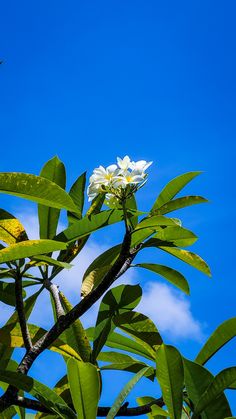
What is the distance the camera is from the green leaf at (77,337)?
5.68 ft

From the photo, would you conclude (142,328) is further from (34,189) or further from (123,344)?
(34,189)

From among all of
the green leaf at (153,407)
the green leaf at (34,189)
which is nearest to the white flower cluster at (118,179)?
the green leaf at (34,189)

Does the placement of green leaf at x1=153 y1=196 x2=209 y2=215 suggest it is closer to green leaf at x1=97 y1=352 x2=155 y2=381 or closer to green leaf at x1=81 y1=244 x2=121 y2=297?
green leaf at x1=81 y1=244 x2=121 y2=297

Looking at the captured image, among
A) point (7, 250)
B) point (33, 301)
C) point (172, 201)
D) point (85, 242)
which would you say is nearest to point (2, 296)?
point (33, 301)

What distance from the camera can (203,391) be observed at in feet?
5.00

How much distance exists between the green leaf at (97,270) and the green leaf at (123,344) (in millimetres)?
190

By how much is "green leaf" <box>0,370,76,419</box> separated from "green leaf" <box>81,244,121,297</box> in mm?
284

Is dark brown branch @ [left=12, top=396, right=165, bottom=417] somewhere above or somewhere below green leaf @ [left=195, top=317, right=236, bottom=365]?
below

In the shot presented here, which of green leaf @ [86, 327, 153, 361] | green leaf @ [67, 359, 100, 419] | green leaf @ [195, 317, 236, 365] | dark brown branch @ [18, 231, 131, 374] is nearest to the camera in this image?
green leaf @ [67, 359, 100, 419]

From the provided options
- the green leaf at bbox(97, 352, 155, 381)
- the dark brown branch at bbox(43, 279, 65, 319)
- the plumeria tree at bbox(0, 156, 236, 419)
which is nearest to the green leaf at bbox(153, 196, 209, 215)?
the plumeria tree at bbox(0, 156, 236, 419)

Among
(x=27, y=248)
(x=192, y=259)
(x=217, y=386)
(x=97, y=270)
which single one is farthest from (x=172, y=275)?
(x=27, y=248)

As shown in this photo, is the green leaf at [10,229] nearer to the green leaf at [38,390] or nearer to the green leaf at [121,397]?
the green leaf at [38,390]

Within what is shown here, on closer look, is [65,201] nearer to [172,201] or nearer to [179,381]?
[172,201]

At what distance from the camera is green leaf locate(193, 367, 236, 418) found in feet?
4.74
